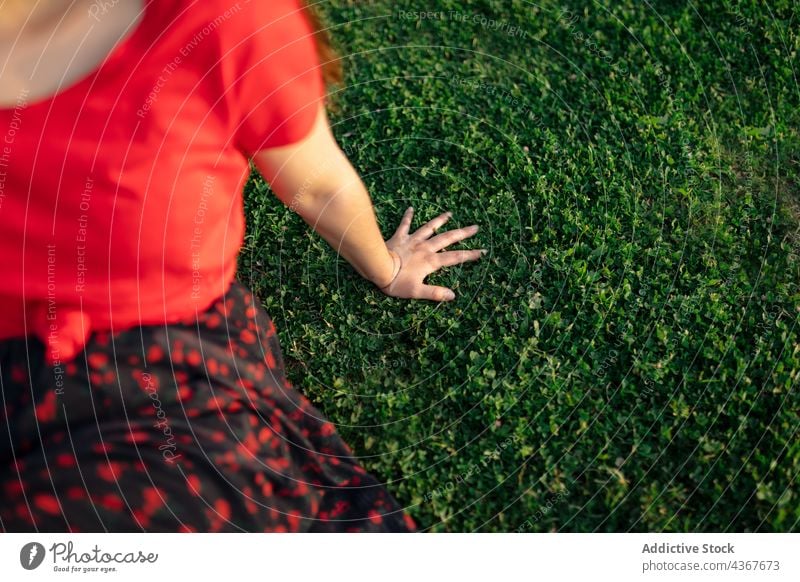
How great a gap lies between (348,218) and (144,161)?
15.3 inches

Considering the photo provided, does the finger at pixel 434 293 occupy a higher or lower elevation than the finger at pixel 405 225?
lower

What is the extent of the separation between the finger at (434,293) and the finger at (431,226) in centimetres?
13

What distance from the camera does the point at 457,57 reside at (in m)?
1.76

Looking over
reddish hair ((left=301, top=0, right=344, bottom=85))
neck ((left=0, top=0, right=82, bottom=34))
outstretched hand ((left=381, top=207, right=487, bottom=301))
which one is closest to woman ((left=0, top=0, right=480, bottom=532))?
neck ((left=0, top=0, right=82, bottom=34))

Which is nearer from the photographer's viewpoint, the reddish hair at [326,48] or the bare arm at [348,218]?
the bare arm at [348,218]

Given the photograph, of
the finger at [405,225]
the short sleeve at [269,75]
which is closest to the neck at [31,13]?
the short sleeve at [269,75]

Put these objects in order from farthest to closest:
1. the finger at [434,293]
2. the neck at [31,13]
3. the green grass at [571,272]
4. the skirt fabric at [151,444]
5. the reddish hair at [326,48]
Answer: the reddish hair at [326,48], the finger at [434,293], the green grass at [571,272], the skirt fabric at [151,444], the neck at [31,13]

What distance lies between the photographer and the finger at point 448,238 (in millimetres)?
1526

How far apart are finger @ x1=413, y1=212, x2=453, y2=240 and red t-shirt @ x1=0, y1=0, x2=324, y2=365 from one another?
20.2 inches

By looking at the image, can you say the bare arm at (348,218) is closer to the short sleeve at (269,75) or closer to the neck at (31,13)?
the short sleeve at (269,75)

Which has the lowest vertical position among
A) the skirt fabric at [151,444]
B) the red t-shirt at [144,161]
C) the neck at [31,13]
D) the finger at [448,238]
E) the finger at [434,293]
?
the skirt fabric at [151,444]

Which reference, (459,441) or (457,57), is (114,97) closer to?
(459,441)

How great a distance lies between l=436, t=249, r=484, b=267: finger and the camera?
1.51 metres
